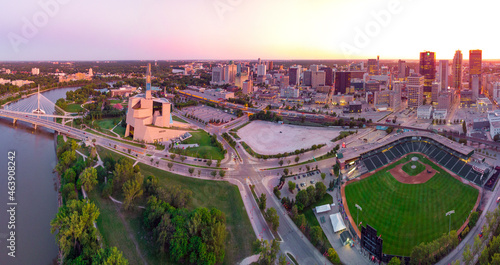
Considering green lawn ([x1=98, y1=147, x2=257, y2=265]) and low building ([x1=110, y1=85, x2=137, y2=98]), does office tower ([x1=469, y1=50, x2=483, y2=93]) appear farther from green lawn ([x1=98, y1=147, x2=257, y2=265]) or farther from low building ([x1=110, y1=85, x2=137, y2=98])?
low building ([x1=110, y1=85, x2=137, y2=98])

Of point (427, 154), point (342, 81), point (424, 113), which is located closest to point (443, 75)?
point (342, 81)

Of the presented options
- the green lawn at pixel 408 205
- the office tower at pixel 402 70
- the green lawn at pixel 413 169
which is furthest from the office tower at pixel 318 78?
the green lawn at pixel 408 205

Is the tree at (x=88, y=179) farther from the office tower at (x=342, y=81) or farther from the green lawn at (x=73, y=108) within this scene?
the office tower at (x=342, y=81)

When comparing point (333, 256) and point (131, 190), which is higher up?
point (131, 190)

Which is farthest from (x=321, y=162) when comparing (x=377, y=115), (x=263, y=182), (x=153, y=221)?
(x=377, y=115)

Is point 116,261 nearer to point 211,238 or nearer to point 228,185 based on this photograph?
point 211,238

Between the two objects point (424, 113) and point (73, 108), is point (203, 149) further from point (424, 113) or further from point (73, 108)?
point (424, 113)

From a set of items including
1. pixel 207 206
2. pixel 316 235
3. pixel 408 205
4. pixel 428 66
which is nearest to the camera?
pixel 316 235

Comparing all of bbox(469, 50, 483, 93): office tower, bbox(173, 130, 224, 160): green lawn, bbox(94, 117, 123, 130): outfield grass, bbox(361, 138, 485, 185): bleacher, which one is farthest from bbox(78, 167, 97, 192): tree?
bbox(469, 50, 483, 93): office tower
